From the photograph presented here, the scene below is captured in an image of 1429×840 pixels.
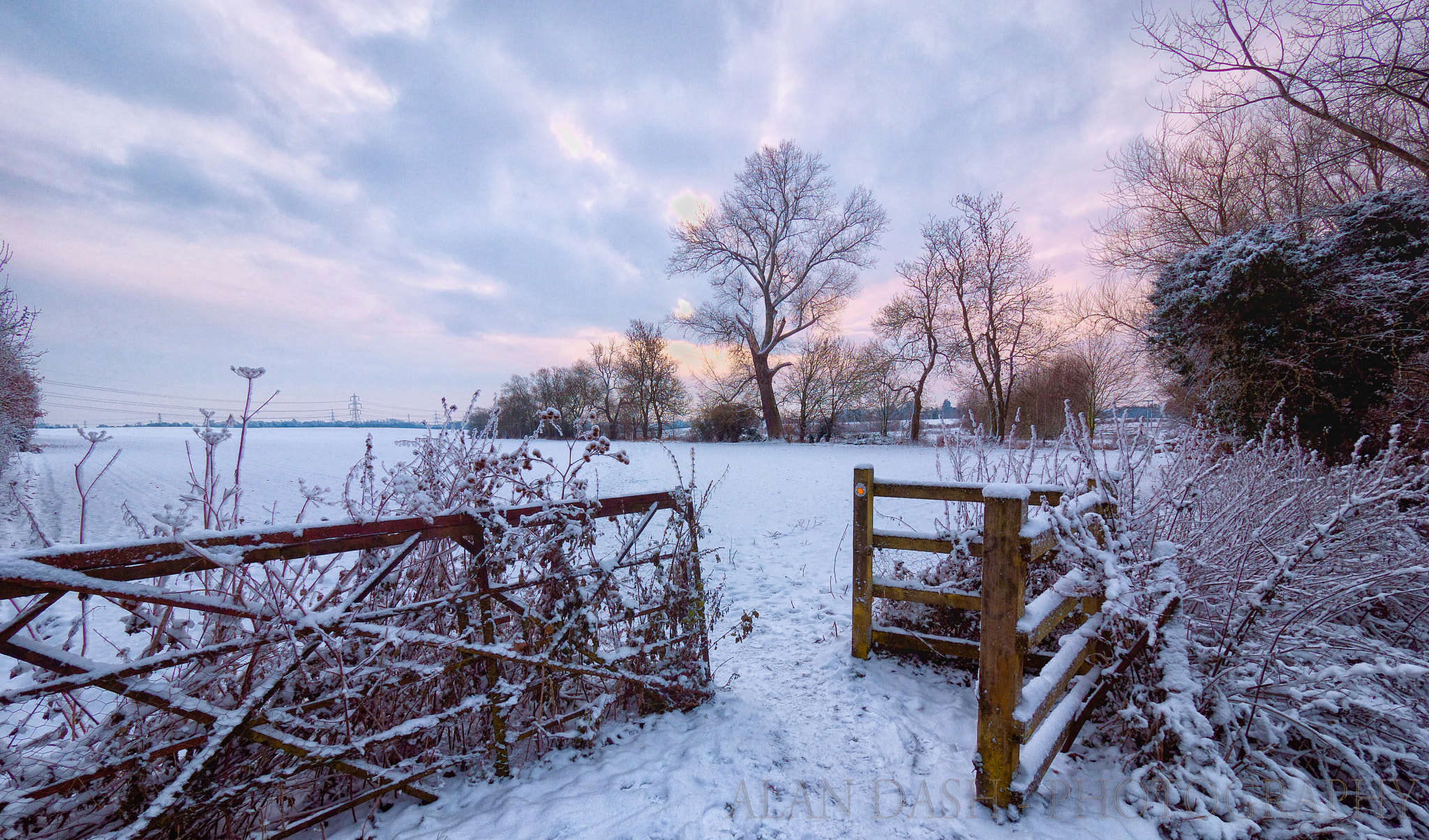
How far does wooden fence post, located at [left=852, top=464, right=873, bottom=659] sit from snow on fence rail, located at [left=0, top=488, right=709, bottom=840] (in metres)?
1.19

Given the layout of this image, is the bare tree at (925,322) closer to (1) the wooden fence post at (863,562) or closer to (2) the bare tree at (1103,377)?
(2) the bare tree at (1103,377)

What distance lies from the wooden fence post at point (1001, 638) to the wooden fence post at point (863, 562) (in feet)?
4.22

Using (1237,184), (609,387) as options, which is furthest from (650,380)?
(1237,184)

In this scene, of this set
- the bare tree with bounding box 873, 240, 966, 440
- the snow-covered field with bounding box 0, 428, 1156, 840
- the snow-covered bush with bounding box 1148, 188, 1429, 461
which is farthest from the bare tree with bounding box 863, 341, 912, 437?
the snow-covered field with bounding box 0, 428, 1156, 840

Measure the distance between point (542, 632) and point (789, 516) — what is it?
20.9 feet

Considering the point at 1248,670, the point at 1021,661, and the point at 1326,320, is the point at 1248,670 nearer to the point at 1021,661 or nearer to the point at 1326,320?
the point at 1021,661

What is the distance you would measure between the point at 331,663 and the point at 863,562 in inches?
117

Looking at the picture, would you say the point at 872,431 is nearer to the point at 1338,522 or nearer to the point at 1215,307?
the point at 1215,307

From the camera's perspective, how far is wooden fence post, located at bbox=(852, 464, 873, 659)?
357 cm

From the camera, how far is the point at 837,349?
28.8 metres

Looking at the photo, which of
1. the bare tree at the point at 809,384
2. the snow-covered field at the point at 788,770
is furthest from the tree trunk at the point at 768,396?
the snow-covered field at the point at 788,770

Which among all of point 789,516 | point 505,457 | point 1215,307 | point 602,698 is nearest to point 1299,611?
point 602,698

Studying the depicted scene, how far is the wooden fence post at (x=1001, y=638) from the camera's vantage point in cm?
A: 221

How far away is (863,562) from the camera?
363cm
